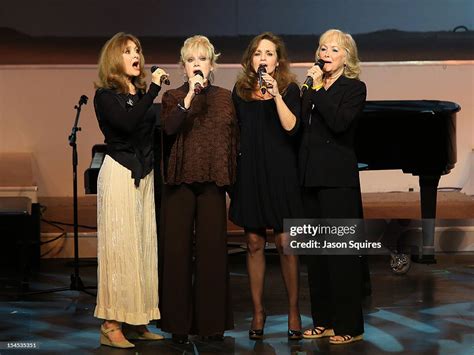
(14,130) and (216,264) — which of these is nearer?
(216,264)

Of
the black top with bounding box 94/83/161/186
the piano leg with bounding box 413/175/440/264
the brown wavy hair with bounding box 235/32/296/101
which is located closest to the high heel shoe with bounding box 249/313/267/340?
the black top with bounding box 94/83/161/186

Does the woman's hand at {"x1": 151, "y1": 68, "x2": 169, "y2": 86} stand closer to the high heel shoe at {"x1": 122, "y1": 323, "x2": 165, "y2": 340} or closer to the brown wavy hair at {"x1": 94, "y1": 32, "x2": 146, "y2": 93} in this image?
the brown wavy hair at {"x1": 94, "y1": 32, "x2": 146, "y2": 93}

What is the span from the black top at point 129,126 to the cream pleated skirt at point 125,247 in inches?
1.9

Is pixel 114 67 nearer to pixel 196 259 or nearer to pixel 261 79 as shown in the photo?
pixel 261 79

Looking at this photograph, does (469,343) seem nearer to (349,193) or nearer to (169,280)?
(349,193)

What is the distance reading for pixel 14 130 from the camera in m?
8.72

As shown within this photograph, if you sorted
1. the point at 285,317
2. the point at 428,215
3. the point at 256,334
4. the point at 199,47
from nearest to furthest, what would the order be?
the point at 199,47 → the point at 256,334 → the point at 285,317 → the point at 428,215

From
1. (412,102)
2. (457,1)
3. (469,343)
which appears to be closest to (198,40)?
(469,343)

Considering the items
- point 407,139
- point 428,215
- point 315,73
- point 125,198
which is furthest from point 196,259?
point 428,215

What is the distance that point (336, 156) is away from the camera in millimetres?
4793

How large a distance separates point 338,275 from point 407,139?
2057 mm

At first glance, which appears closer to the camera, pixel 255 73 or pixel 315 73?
pixel 315 73

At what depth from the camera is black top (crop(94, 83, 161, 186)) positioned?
467cm

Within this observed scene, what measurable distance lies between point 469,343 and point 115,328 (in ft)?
5.43
